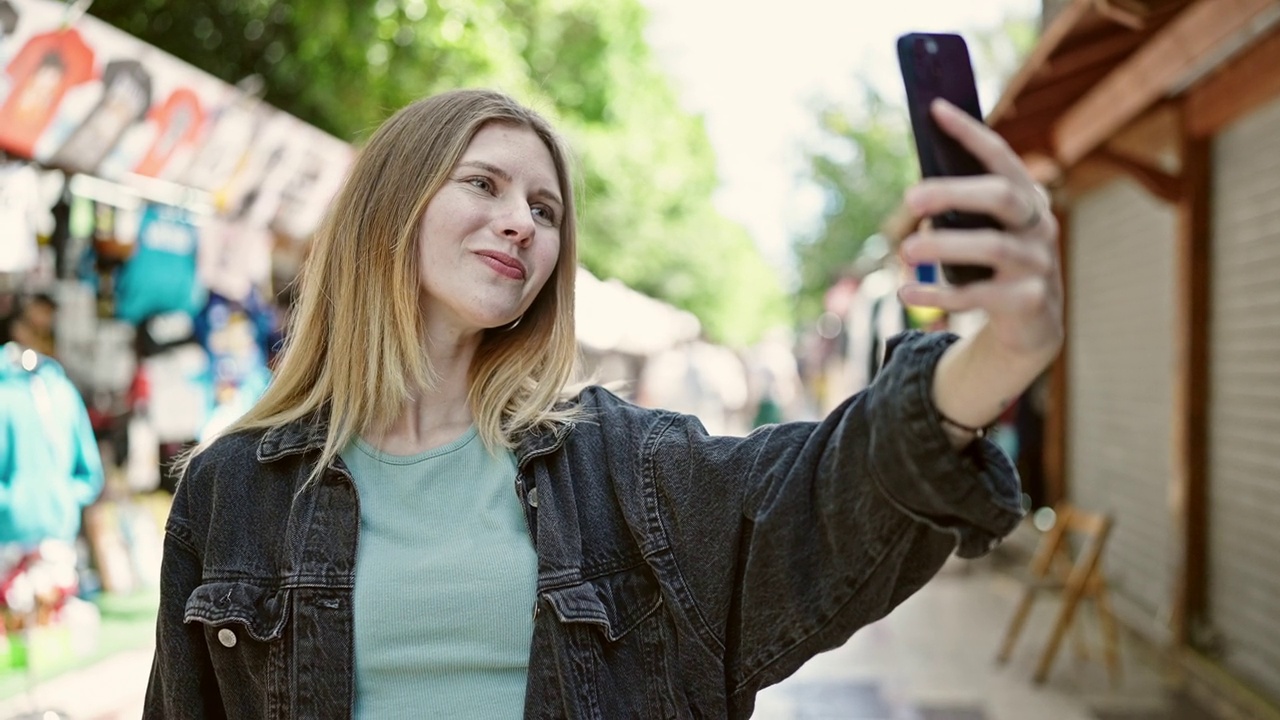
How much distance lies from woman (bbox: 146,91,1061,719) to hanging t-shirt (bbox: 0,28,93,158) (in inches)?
142

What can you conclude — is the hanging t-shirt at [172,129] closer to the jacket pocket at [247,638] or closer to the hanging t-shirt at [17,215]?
the hanging t-shirt at [17,215]

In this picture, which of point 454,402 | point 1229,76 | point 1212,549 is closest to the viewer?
point 454,402

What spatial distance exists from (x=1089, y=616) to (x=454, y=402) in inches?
290

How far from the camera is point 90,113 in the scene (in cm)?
540

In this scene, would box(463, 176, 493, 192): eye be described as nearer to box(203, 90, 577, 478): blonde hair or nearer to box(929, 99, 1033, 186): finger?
box(203, 90, 577, 478): blonde hair

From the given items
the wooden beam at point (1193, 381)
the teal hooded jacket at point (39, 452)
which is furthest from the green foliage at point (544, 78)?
the wooden beam at point (1193, 381)

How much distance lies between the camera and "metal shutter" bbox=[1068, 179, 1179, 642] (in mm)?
7387

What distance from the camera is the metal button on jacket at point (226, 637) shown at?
5.72ft

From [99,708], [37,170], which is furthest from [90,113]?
[99,708]

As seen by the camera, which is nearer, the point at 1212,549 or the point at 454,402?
the point at 454,402

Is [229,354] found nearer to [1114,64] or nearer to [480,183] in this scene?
[1114,64]

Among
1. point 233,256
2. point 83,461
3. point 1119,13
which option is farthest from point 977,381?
point 233,256

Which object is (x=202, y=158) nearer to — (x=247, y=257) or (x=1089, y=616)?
(x=247, y=257)

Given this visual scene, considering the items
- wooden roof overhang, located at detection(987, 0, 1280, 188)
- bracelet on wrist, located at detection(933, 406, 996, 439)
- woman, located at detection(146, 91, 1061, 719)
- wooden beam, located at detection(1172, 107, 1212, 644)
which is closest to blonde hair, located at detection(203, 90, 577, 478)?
woman, located at detection(146, 91, 1061, 719)
